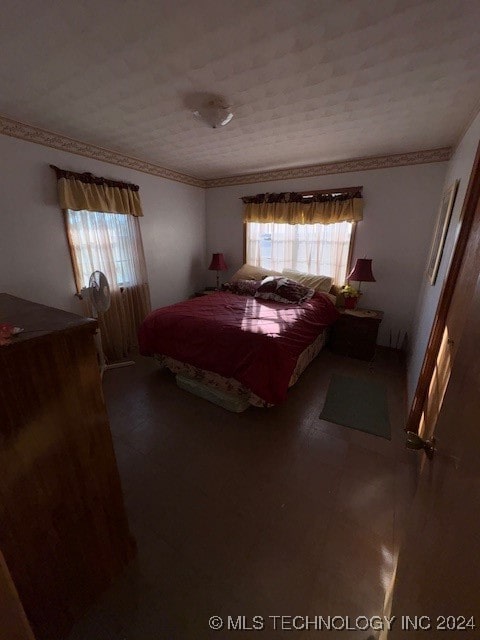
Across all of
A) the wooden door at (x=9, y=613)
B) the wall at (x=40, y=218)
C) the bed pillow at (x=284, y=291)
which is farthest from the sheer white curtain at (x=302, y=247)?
the wooden door at (x=9, y=613)

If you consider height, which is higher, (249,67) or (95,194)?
(249,67)

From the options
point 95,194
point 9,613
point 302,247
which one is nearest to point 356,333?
point 302,247

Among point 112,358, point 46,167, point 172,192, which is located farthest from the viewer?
point 172,192

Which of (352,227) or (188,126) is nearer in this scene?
(188,126)

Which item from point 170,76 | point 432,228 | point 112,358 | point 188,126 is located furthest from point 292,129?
point 112,358

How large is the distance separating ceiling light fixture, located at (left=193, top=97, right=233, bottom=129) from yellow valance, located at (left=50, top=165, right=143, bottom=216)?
152cm

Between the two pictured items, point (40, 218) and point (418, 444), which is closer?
point (418, 444)

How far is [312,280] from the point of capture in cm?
356

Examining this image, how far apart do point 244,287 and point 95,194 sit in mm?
2041

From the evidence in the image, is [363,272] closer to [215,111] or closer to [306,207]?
[306,207]

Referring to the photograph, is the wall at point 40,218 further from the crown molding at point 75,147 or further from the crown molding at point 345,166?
the crown molding at point 345,166

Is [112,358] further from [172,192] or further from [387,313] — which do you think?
[387,313]

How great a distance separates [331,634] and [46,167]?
12.2 ft

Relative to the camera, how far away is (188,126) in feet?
7.30
